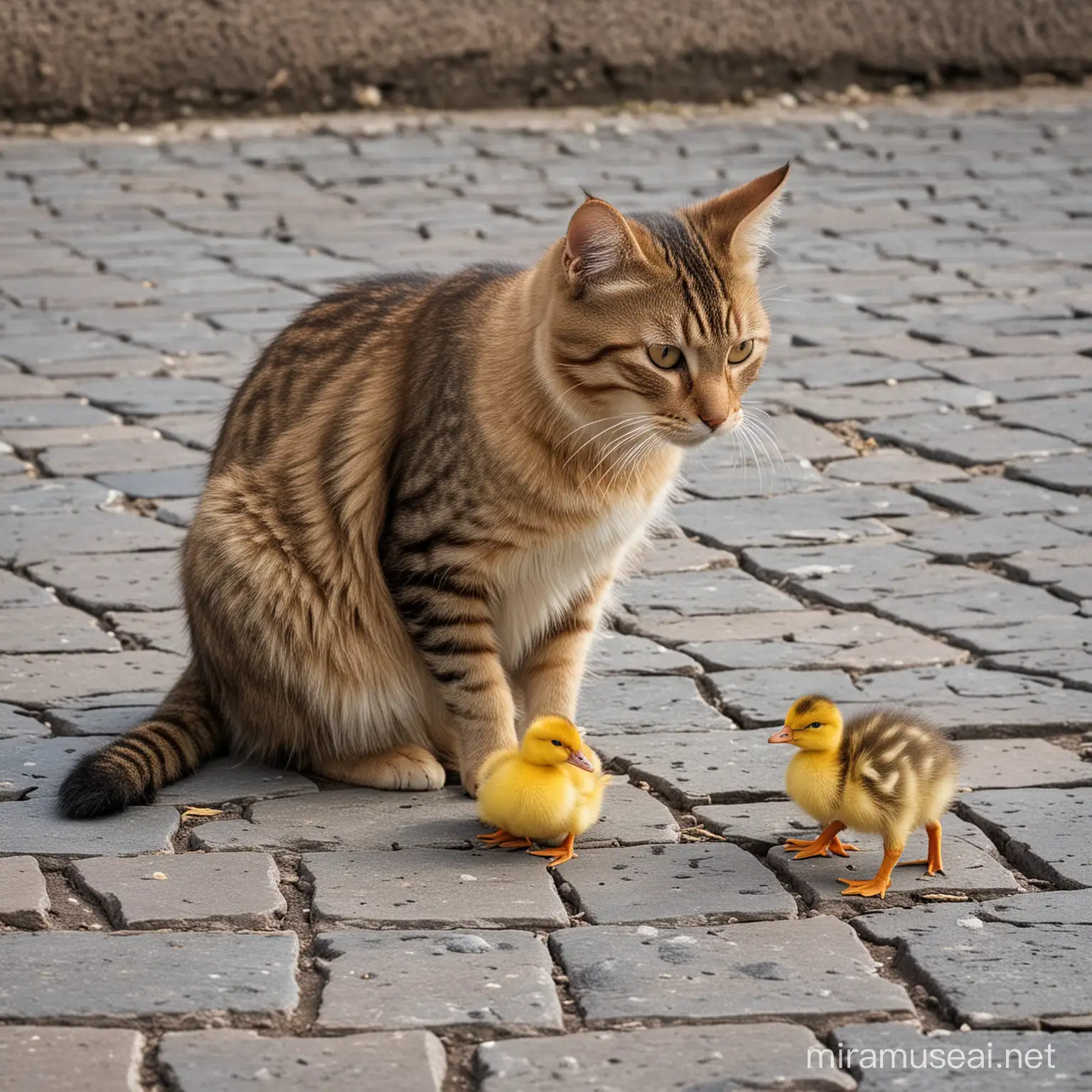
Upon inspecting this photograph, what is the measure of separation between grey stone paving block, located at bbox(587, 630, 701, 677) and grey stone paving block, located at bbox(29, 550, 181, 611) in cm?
128

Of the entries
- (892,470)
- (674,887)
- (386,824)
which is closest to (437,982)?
(674,887)

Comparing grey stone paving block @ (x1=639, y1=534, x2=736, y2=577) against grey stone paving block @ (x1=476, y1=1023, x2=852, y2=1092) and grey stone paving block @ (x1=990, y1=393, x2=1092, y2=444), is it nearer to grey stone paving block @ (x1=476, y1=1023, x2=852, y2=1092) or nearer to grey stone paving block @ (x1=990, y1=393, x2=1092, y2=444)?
grey stone paving block @ (x1=990, y1=393, x2=1092, y2=444)

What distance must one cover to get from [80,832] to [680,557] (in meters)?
2.52

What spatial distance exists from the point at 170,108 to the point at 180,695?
9527 mm

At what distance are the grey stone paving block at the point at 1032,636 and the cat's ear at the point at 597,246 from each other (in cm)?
171

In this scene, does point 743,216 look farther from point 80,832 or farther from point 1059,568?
point 80,832

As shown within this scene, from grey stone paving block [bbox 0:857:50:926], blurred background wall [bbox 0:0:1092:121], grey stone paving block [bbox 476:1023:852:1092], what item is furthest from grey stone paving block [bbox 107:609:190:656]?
blurred background wall [bbox 0:0:1092:121]

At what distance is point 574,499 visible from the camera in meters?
4.29

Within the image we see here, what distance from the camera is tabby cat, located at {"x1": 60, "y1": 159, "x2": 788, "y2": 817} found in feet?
13.9

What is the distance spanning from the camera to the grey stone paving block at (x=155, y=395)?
Answer: 24.1ft

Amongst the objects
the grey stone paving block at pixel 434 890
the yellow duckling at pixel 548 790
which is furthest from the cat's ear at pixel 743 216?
the grey stone paving block at pixel 434 890

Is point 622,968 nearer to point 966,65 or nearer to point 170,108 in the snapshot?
point 170,108

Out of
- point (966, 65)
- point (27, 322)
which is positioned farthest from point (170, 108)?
point (966, 65)

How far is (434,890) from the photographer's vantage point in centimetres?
377
